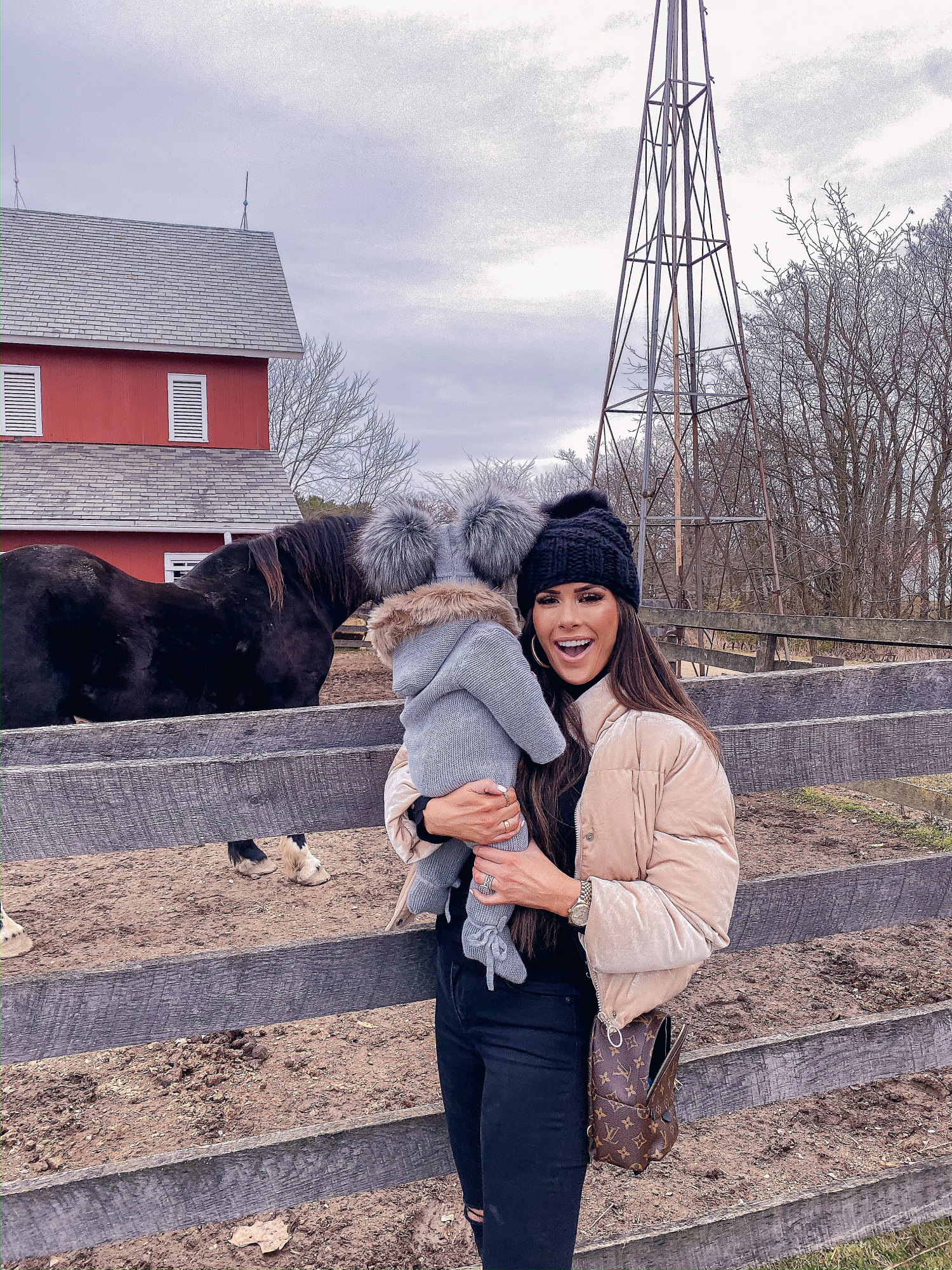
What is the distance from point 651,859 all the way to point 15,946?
373 cm

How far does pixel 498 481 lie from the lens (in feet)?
5.26

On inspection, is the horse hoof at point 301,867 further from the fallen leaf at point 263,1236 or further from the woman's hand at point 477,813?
the woman's hand at point 477,813

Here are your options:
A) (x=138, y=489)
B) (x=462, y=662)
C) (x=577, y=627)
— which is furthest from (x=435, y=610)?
(x=138, y=489)

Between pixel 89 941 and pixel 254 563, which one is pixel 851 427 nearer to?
pixel 254 563

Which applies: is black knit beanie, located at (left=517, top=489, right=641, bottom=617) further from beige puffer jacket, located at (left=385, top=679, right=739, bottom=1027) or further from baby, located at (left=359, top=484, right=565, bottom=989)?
beige puffer jacket, located at (left=385, top=679, right=739, bottom=1027)

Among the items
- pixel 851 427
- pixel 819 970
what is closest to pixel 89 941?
pixel 819 970

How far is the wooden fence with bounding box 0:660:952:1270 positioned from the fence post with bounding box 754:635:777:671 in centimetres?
432

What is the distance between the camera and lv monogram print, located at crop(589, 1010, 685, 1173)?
1378 mm

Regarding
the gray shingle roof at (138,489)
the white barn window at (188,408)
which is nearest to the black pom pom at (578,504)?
the gray shingle roof at (138,489)

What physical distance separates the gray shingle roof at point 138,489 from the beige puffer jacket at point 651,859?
12713 millimetres

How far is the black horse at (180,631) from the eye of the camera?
405cm

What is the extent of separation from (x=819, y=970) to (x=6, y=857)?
3.44m

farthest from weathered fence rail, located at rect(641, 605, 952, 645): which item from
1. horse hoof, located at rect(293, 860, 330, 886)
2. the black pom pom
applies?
the black pom pom

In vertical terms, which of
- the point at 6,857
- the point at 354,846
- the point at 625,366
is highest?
the point at 625,366
